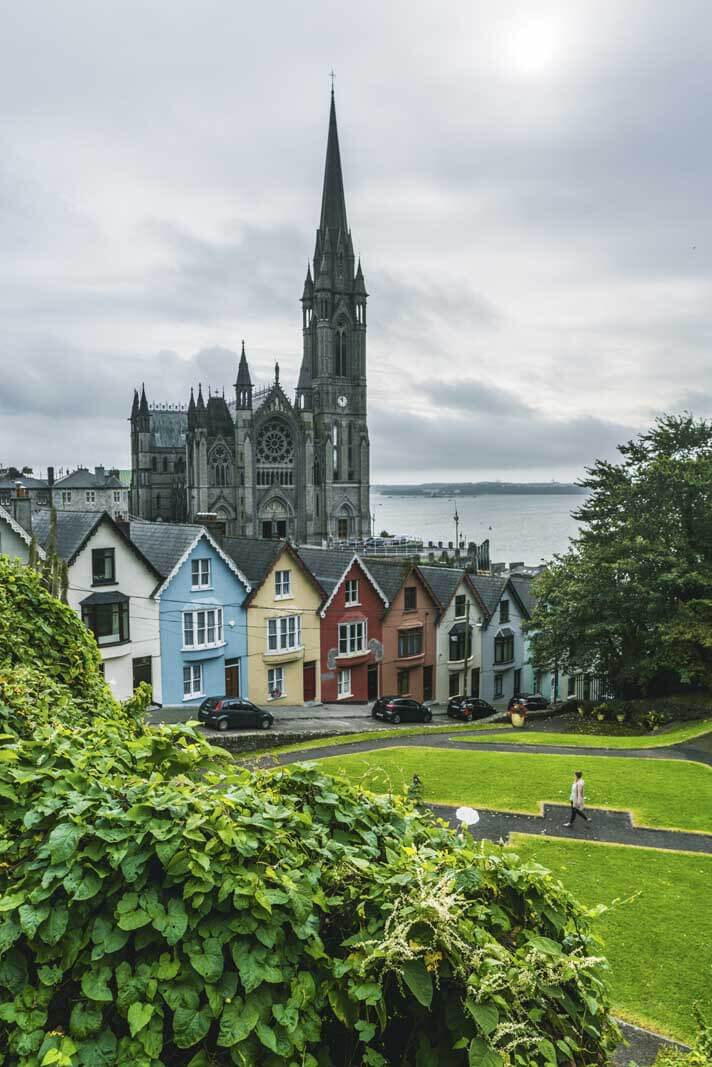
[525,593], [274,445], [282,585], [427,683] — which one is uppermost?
[274,445]

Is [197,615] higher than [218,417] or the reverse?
the reverse

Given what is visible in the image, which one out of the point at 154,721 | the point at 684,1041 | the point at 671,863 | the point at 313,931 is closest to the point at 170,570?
the point at 154,721

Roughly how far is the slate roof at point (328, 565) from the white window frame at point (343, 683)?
491 centimetres

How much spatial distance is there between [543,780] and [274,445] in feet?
308

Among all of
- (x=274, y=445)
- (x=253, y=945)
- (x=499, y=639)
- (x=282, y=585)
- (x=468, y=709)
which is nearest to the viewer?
(x=253, y=945)

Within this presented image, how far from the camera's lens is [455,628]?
4759 centimetres

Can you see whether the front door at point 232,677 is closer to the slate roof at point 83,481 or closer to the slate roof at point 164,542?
the slate roof at point 164,542

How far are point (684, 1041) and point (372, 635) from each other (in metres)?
33.7

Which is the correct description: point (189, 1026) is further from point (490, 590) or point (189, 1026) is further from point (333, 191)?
point (333, 191)

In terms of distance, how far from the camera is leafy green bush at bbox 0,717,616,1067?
428 cm

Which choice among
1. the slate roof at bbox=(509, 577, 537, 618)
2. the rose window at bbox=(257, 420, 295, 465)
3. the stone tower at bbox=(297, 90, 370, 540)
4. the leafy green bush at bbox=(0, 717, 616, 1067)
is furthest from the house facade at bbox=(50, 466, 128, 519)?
the leafy green bush at bbox=(0, 717, 616, 1067)

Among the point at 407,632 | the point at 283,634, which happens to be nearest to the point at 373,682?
the point at 407,632

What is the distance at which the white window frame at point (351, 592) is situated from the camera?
42.2 m

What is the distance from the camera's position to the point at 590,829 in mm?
18328
